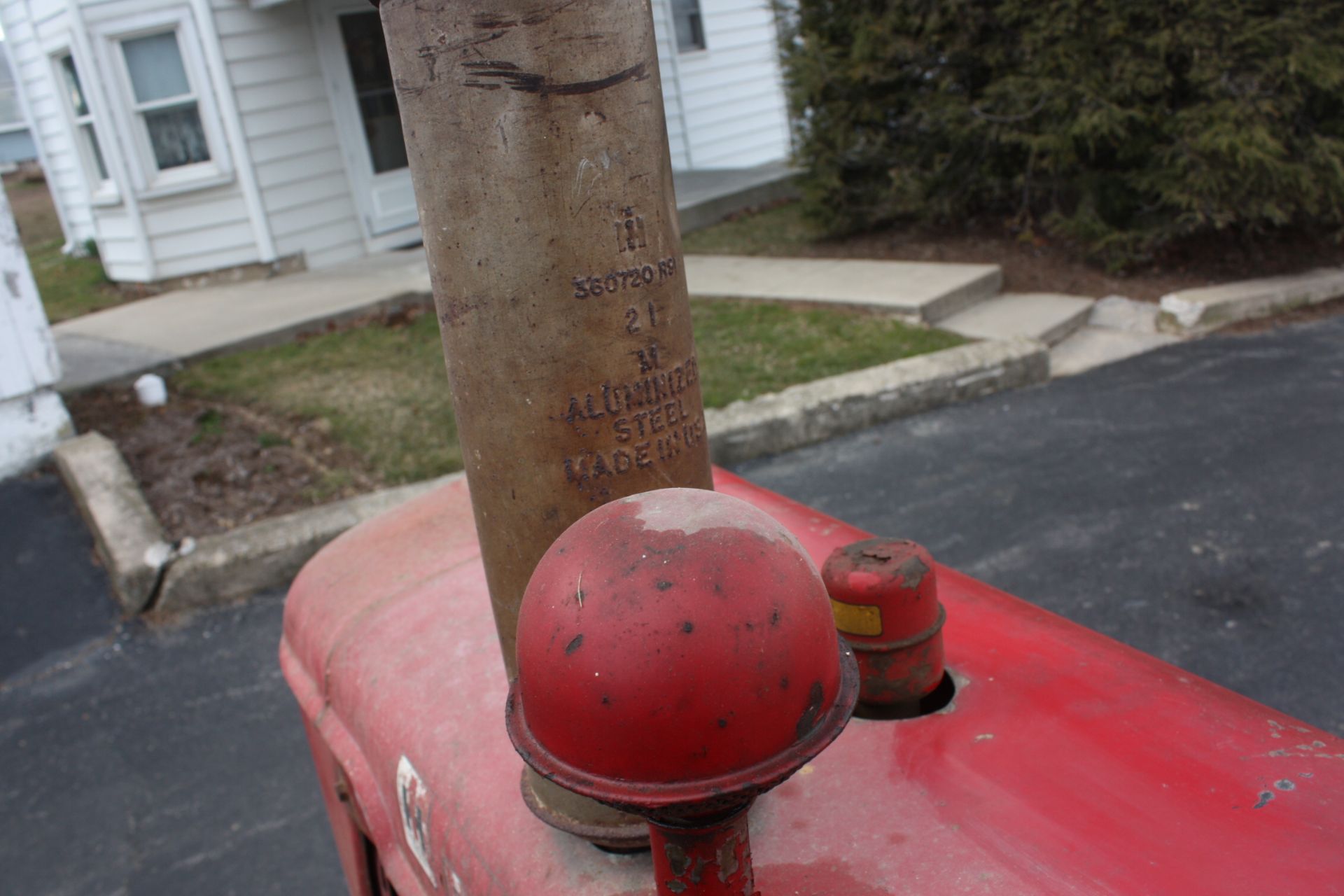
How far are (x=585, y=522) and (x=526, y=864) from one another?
58 cm

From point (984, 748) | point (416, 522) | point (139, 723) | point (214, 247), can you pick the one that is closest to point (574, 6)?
point (984, 748)

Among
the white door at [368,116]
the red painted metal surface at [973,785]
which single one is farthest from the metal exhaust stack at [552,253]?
the white door at [368,116]

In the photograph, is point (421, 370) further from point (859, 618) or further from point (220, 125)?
point (859, 618)

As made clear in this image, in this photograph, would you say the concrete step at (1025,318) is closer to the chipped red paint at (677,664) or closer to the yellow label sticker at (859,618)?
the yellow label sticker at (859,618)

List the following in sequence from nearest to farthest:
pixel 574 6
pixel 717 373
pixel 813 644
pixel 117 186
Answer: pixel 813 644 < pixel 574 6 < pixel 717 373 < pixel 117 186

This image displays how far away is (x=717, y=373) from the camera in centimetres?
586

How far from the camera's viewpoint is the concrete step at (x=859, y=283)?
661 centimetres

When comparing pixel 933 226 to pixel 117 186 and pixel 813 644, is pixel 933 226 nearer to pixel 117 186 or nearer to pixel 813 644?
pixel 117 186

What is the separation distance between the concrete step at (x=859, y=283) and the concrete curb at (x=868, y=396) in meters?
0.83

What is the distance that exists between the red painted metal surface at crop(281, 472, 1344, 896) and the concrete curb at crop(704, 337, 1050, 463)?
10.7 ft

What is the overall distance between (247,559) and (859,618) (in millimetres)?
3581

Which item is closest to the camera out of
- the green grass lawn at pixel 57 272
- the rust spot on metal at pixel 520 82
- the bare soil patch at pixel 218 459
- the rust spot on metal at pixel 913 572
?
the rust spot on metal at pixel 520 82

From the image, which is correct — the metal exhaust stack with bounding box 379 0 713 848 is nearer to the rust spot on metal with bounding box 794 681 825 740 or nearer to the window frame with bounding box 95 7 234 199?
the rust spot on metal with bounding box 794 681 825 740

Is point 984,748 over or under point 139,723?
over
